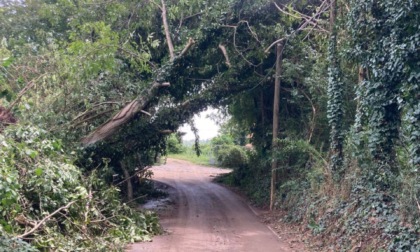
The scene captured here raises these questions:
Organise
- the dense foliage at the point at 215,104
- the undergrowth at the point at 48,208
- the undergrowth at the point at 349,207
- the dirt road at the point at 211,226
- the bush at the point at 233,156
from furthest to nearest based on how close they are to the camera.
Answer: the bush at the point at 233,156 → the dirt road at the point at 211,226 → the dense foliage at the point at 215,104 → the undergrowth at the point at 349,207 → the undergrowth at the point at 48,208

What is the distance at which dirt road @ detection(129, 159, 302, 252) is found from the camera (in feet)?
32.7

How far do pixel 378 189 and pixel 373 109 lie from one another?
6.11 ft

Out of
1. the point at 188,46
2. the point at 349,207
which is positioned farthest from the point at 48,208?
the point at 188,46

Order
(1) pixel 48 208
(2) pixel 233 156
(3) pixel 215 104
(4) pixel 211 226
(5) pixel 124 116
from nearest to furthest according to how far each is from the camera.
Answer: (1) pixel 48 208
(4) pixel 211 226
(5) pixel 124 116
(3) pixel 215 104
(2) pixel 233 156

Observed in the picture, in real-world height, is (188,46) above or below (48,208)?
above

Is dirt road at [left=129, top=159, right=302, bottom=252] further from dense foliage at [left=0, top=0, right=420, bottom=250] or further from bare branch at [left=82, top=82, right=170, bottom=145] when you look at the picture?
bare branch at [left=82, top=82, right=170, bottom=145]

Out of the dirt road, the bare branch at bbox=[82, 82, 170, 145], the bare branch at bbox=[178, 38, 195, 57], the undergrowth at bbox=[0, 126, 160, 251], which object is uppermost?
the bare branch at bbox=[178, 38, 195, 57]

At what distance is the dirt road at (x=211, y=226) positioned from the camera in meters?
9.98

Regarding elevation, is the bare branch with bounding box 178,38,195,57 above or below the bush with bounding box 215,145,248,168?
above

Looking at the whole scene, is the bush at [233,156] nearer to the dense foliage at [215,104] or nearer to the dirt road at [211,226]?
the dirt road at [211,226]

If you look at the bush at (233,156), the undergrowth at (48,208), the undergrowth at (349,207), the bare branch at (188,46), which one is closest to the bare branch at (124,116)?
the bare branch at (188,46)

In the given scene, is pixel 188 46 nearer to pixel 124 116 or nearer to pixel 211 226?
pixel 124 116

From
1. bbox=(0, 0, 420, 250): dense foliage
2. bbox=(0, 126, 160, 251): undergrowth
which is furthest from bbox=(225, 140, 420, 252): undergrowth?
bbox=(0, 126, 160, 251): undergrowth

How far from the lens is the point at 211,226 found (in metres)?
12.5
